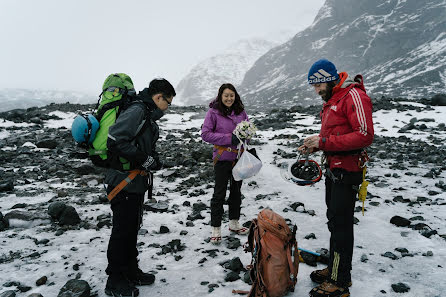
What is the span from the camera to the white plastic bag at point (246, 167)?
4918 mm

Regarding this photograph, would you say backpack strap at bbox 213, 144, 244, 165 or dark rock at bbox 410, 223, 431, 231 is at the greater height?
backpack strap at bbox 213, 144, 244, 165

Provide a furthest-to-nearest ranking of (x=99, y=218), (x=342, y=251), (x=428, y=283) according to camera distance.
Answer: (x=99, y=218), (x=428, y=283), (x=342, y=251)

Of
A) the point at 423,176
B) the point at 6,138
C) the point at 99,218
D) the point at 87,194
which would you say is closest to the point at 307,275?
the point at 99,218

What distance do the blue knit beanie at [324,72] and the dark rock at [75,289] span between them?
4.00 m

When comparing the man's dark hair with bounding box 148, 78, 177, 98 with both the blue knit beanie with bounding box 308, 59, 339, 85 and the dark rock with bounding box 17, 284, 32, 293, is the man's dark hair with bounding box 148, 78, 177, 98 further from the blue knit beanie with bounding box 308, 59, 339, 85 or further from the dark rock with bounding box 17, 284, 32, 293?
the dark rock with bounding box 17, 284, 32, 293

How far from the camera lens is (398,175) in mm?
9172

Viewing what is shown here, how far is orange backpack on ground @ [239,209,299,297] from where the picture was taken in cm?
354

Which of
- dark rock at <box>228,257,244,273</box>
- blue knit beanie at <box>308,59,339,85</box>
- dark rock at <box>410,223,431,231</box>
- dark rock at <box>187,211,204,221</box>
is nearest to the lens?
blue knit beanie at <box>308,59,339,85</box>

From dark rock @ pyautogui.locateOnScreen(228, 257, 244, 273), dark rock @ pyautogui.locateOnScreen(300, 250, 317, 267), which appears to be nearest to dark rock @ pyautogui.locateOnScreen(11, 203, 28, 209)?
dark rock @ pyautogui.locateOnScreen(228, 257, 244, 273)

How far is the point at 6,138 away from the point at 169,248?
48.1 feet

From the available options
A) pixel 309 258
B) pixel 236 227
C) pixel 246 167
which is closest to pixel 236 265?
pixel 309 258

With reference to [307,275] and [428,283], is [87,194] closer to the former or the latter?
[307,275]

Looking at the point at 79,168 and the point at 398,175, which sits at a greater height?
the point at 398,175

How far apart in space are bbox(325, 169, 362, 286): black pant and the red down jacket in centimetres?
15
